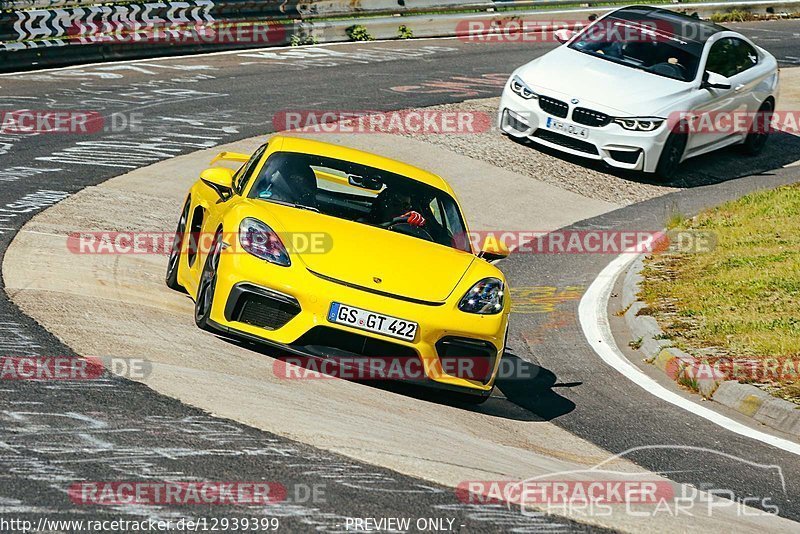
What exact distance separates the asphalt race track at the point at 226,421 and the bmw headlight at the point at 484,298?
688 millimetres

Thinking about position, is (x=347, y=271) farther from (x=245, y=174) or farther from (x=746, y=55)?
(x=746, y=55)

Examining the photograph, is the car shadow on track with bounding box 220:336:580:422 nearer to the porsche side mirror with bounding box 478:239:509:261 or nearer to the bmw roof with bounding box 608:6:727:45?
the porsche side mirror with bounding box 478:239:509:261

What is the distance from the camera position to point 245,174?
8.83 meters

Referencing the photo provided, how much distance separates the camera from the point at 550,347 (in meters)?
10.0

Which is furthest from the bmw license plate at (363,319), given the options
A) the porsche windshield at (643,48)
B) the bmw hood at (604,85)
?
the porsche windshield at (643,48)

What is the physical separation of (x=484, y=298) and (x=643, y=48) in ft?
32.5

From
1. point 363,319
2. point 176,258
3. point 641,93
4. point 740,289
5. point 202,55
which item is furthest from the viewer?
point 202,55

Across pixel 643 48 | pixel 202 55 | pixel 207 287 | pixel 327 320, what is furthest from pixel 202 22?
pixel 327 320

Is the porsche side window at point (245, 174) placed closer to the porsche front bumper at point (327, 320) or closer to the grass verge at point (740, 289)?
the porsche front bumper at point (327, 320)

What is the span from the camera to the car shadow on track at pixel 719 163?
1642cm

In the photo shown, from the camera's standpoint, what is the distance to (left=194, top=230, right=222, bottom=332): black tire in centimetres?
765

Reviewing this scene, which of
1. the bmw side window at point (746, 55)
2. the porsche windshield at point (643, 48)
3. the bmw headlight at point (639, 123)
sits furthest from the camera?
the bmw side window at point (746, 55)

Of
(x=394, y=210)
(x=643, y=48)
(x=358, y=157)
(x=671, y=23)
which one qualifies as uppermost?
(x=358, y=157)

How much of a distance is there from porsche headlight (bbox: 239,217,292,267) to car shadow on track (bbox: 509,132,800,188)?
9.23 meters
